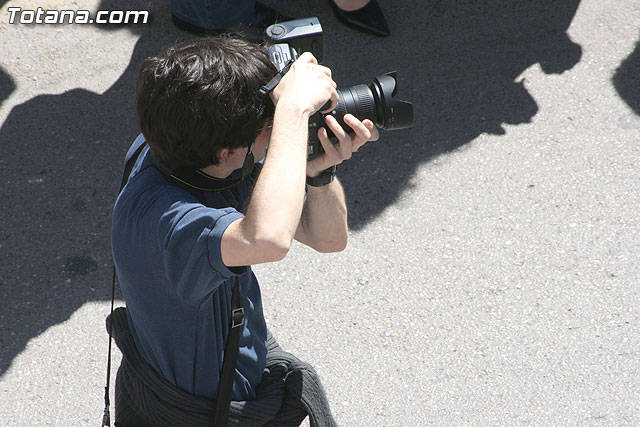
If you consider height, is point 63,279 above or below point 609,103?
below

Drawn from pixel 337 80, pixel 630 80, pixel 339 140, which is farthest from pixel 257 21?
pixel 339 140

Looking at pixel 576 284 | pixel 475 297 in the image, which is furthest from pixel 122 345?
pixel 576 284

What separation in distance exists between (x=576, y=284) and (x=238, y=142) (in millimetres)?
2122

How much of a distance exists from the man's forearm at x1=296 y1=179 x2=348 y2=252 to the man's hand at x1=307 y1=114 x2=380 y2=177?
9cm

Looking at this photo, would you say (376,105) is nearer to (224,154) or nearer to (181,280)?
(224,154)

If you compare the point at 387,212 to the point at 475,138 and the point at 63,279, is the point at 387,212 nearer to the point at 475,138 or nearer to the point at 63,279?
the point at 475,138

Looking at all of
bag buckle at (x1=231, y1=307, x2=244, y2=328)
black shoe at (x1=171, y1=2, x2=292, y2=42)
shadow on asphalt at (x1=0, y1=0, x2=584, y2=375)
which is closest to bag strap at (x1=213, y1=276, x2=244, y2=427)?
bag buckle at (x1=231, y1=307, x2=244, y2=328)

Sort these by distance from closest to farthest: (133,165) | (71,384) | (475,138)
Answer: (133,165) < (71,384) < (475,138)

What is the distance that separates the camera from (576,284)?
3127 mm

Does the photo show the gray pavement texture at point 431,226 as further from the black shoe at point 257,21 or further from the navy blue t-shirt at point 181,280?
the navy blue t-shirt at point 181,280

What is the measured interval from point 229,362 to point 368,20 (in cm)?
327

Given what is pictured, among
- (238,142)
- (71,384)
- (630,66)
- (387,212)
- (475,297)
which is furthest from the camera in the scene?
(630,66)

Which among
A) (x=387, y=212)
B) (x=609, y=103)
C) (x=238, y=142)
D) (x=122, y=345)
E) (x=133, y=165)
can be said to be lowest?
(x=387, y=212)

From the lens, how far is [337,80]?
4.18 meters
